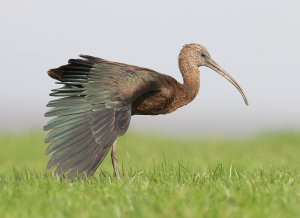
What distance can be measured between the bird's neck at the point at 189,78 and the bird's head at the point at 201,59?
2.4 inches

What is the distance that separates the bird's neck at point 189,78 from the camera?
9.81 metres

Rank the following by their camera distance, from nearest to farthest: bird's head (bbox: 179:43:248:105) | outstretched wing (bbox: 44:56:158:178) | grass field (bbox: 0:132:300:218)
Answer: grass field (bbox: 0:132:300:218)
outstretched wing (bbox: 44:56:158:178)
bird's head (bbox: 179:43:248:105)

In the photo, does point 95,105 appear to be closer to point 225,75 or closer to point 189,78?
point 189,78

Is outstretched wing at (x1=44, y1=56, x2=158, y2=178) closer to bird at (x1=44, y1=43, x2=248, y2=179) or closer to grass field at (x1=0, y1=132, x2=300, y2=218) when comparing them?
bird at (x1=44, y1=43, x2=248, y2=179)

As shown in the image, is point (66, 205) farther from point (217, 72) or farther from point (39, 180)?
point (217, 72)

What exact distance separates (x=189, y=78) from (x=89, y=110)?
237cm

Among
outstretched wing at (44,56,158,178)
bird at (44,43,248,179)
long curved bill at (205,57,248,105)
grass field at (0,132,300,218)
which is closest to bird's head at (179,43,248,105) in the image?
long curved bill at (205,57,248,105)

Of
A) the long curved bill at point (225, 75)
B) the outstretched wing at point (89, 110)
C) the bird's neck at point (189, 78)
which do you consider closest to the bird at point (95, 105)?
the outstretched wing at point (89, 110)

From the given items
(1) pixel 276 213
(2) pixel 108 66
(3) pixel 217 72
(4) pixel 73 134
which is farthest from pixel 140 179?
(3) pixel 217 72

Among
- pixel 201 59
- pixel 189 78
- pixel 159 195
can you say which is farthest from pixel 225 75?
pixel 159 195

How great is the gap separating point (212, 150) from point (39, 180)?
12.4 m

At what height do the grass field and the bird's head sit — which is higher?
the bird's head

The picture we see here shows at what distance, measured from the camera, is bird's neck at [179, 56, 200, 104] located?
32.2 feet

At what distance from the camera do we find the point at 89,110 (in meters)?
8.13
